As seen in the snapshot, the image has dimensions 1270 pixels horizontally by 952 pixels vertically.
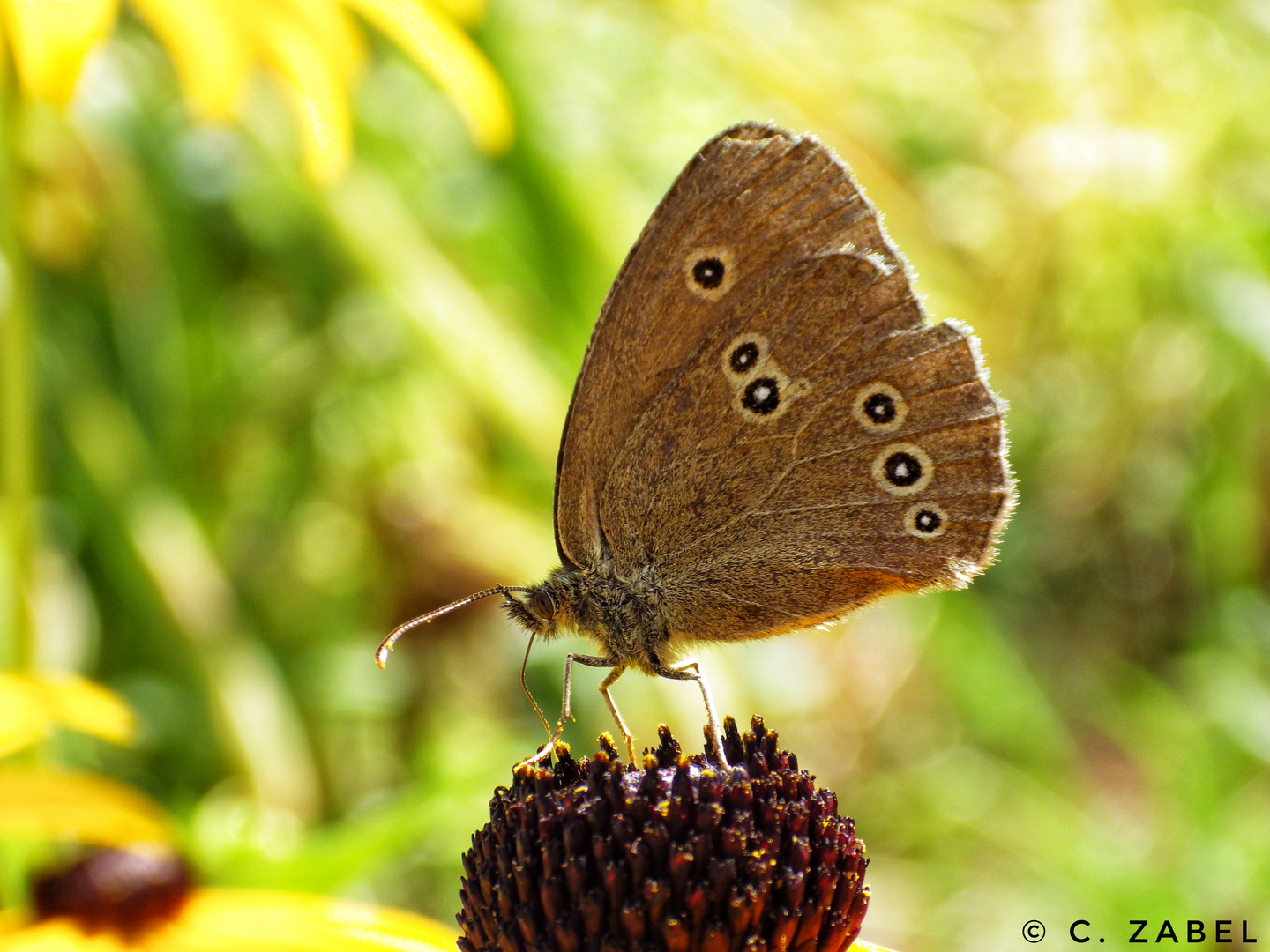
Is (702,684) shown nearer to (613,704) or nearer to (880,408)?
(613,704)

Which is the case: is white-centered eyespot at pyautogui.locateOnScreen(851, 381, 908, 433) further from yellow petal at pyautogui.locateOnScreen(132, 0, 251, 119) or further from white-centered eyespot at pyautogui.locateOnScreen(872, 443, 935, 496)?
yellow petal at pyautogui.locateOnScreen(132, 0, 251, 119)

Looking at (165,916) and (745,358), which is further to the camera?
(165,916)

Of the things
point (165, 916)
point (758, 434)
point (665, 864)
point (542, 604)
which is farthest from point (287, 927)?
point (758, 434)

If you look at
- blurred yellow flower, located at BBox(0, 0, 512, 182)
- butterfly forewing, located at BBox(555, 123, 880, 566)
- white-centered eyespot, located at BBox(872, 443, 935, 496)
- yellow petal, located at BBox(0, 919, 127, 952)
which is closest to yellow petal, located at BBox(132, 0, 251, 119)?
blurred yellow flower, located at BBox(0, 0, 512, 182)

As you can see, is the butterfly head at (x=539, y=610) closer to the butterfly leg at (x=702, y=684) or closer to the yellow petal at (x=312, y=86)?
the butterfly leg at (x=702, y=684)

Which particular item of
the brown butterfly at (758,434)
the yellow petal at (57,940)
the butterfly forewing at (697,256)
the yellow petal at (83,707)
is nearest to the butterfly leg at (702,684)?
the brown butterfly at (758,434)

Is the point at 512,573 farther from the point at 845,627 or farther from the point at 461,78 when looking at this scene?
the point at 461,78

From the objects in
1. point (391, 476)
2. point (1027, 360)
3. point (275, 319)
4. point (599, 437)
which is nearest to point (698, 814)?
point (599, 437)
